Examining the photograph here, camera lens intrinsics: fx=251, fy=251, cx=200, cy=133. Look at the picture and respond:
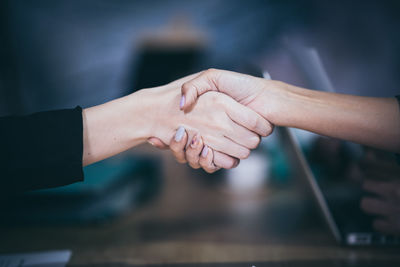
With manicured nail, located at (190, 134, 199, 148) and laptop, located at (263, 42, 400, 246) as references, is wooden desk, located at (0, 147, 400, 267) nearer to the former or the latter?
laptop, located at (263, 42, 400, 246)

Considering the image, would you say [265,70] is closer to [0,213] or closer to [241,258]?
[241,258]

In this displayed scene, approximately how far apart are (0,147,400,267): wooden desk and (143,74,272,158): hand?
0.79 ft

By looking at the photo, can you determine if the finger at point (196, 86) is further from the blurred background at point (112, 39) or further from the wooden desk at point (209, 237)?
the blurred background at point (112, 39)

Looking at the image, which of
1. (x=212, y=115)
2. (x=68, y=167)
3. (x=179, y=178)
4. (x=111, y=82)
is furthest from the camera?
(x=111, y=82)

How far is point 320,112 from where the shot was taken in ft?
1.72

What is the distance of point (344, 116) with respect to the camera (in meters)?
0.50

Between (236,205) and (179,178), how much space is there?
0.36m

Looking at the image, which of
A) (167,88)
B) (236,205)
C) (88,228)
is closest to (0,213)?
(88,228)

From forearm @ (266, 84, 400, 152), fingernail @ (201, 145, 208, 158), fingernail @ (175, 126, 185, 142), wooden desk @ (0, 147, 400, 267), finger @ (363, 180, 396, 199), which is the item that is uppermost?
forearm @ (266, 84, 400, 152)

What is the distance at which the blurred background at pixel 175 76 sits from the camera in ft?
2.20

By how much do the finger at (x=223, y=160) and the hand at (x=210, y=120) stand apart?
0.01 metres

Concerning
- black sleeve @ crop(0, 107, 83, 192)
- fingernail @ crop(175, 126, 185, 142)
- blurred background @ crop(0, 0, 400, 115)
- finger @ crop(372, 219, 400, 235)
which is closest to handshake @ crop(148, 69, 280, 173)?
fingernail @ crop(175, 126, 185, 142)

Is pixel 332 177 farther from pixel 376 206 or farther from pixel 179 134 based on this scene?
pixel 179 134

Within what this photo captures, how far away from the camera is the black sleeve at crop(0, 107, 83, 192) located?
0.50 metres
